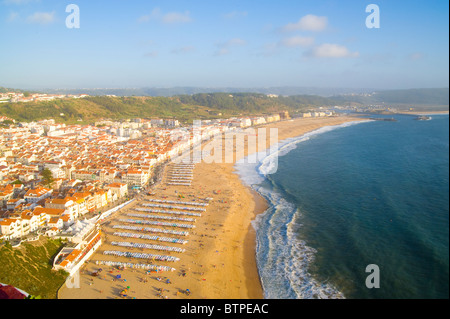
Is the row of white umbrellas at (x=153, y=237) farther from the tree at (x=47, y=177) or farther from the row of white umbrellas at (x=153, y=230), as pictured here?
the tree at (x=47, y=177)

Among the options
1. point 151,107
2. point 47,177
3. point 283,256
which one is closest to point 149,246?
point 283,256

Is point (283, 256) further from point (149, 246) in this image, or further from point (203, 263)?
point (149, 246)

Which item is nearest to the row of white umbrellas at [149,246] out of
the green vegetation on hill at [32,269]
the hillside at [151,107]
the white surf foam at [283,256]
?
the green vegetation on hill at [32,269]
